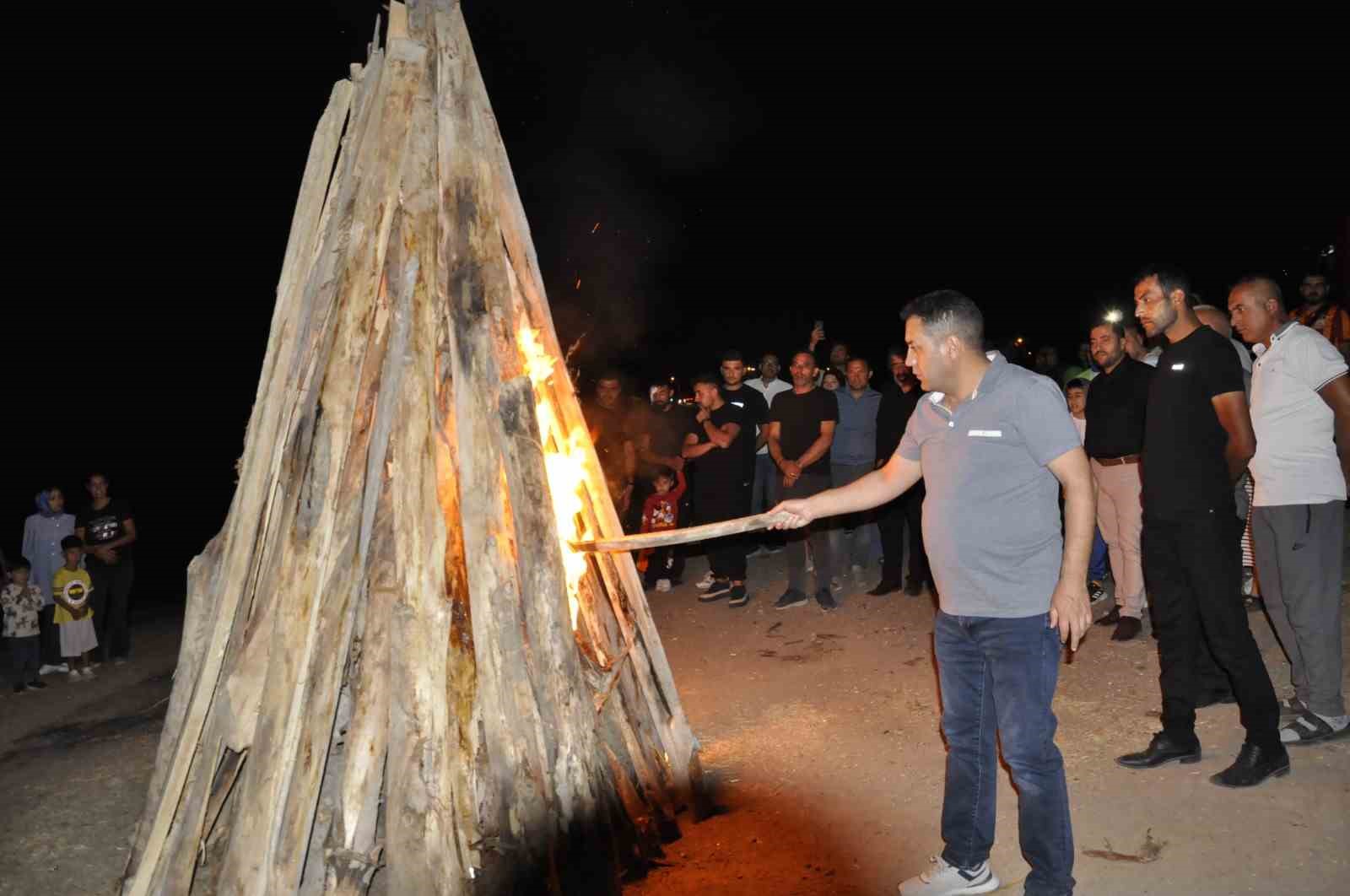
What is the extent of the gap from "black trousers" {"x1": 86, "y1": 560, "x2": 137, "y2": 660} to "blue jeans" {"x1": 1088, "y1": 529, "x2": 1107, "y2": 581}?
28.0 feet

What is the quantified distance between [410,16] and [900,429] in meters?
5.64

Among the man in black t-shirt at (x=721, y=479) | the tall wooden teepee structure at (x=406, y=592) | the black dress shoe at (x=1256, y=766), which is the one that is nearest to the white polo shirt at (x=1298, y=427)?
the black dress shoe at (x=1256, y=766)

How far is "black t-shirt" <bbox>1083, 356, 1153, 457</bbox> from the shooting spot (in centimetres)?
630

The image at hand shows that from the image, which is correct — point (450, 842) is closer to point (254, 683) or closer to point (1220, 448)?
point (254, 683)

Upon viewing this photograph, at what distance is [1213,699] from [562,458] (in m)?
3.81

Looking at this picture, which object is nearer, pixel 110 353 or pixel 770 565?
pixel 770 565

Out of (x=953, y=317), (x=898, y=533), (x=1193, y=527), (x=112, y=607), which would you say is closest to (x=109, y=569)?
(x=112, y=607)

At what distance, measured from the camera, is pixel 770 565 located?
33.1 feet

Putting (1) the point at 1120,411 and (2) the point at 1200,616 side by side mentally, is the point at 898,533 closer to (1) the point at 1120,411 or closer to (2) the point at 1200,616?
(1) the point at 1120,411

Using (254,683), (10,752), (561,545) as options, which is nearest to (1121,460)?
(561,545)

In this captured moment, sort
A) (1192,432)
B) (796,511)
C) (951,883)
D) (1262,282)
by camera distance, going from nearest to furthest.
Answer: (951,883)
(796,511)
(1192,432)
(1262,282)

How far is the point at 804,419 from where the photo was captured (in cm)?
852

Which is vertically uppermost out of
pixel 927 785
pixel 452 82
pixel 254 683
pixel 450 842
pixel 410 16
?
pixel 410 16

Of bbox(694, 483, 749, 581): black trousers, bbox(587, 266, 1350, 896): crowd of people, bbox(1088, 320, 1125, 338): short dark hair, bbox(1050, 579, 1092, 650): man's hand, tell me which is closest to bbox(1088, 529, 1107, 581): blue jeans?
bbox(587, 266, 1350, 896): crowd of people
